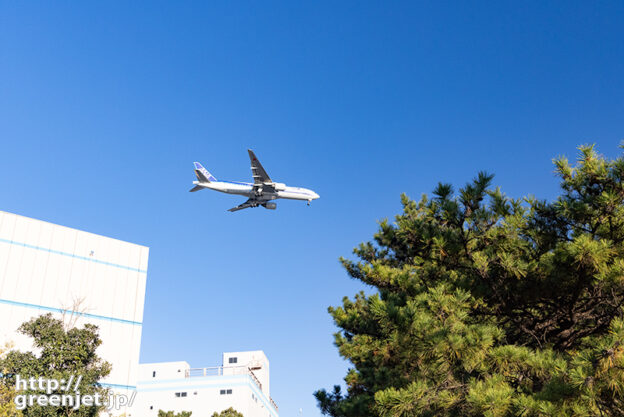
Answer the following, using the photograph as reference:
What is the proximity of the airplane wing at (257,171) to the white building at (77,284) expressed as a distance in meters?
10.1

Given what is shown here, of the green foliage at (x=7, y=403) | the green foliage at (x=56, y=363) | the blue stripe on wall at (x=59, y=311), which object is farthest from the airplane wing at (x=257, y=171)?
the green foliage at (x=7, y=403)

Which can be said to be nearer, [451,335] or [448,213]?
[451,335]

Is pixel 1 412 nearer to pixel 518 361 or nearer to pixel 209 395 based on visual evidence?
pixel 518 361

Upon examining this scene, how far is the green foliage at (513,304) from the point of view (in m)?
8.21

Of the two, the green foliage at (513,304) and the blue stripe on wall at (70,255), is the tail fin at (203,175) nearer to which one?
the blue stripe on wall at (70,255)

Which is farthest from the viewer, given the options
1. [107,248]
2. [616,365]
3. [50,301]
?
[107,248]

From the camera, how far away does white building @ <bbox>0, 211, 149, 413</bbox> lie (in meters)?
28.0

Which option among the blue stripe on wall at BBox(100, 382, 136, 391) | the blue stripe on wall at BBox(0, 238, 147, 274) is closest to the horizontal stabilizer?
the blue stripe on wall at BBox(0, 238, 147, 274)

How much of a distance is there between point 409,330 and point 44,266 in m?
26.5

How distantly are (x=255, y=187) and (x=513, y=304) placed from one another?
29500 mm

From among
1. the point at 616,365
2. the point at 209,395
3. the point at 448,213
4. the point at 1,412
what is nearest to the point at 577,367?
the point at 616,365

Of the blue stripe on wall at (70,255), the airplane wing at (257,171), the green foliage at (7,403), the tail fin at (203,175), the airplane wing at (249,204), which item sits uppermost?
the tail fin at (203,175)

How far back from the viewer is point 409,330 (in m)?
9.54

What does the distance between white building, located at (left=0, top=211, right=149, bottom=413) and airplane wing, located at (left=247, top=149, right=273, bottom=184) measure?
1005 centimetres
